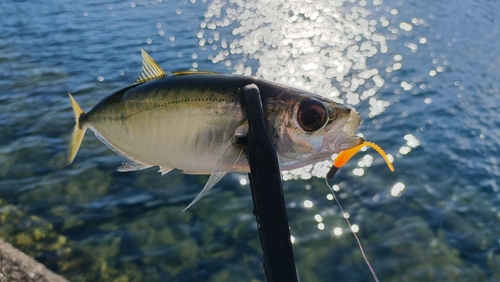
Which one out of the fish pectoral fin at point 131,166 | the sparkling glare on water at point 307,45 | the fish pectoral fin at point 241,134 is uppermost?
the fish pectoral fin at point 241,134

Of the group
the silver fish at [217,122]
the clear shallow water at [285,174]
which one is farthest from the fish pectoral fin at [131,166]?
the clear shallow water at [285,174]

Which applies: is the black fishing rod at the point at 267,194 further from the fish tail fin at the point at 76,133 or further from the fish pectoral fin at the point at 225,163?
the fish tail fin at the point at 76,133

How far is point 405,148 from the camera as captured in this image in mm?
11359

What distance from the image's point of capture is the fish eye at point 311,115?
231 cm

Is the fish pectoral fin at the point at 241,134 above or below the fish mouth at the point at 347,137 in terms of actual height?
above

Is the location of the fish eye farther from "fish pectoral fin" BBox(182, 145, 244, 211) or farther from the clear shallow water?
the clear shallow water

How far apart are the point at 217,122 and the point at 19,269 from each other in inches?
208

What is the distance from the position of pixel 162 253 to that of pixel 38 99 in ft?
26.1

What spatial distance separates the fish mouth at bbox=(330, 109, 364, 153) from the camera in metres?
2.32

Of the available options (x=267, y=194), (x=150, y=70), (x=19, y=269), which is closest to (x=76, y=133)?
(x=150, y=70)

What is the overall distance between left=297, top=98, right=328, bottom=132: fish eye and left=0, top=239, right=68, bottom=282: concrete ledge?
17.8ft

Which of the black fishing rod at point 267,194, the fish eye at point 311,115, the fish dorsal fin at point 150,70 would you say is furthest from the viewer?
the fish dorsal fin at point 150,70

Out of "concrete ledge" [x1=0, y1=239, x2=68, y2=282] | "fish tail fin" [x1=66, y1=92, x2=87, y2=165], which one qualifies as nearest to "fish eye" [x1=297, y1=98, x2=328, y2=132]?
"fish tail fin" [x1=66, y1=92, x2=87, y2=165]

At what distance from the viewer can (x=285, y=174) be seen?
33.0ft
